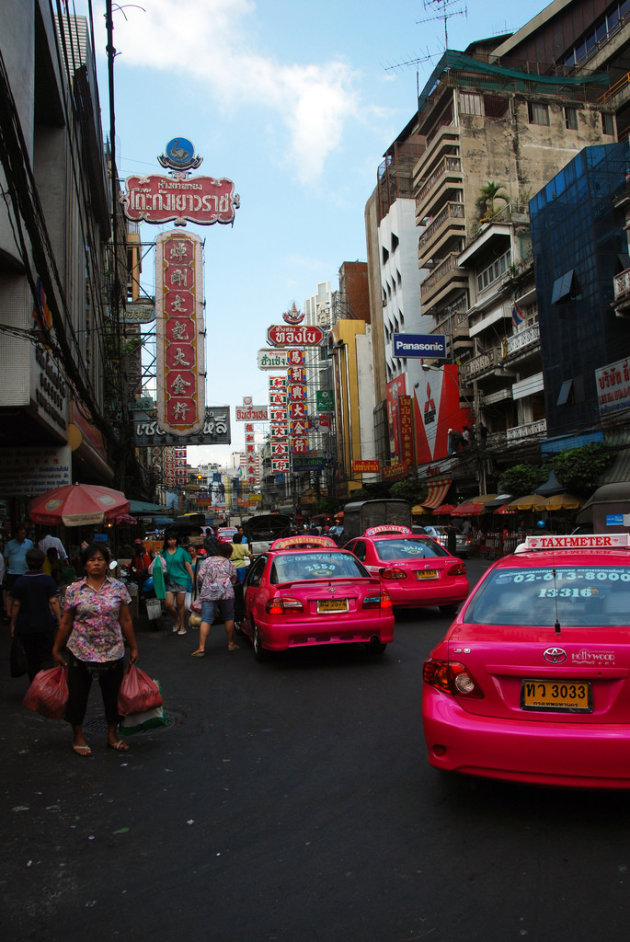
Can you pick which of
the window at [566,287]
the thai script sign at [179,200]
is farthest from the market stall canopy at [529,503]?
the thai script sign at [179,200]

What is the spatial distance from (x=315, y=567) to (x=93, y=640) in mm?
3982

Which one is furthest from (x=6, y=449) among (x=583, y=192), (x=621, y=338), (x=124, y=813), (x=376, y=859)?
(x=583, y=192)

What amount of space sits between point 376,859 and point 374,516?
25513 mm

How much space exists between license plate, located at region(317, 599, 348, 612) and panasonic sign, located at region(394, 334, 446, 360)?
32.2 metres

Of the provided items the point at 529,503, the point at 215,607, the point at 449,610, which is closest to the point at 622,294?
the point at 529,503

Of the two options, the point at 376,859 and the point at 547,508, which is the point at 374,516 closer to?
the point at 547,508

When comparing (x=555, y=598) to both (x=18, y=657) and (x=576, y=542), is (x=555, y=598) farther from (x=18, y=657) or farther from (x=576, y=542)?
(x=18, y=657)

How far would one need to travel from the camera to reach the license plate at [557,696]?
11.8ft

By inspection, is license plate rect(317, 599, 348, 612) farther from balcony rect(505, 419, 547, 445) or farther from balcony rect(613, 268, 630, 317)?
balcony rect(505, 419, 547, 445)

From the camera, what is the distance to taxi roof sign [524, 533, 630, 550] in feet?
17.9

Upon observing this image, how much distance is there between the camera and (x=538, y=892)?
3000mm

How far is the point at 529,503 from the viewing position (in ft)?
84.6

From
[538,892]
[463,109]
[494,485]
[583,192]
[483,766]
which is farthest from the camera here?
[463,109]

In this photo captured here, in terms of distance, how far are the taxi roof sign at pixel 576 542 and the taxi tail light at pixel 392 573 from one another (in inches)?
234
